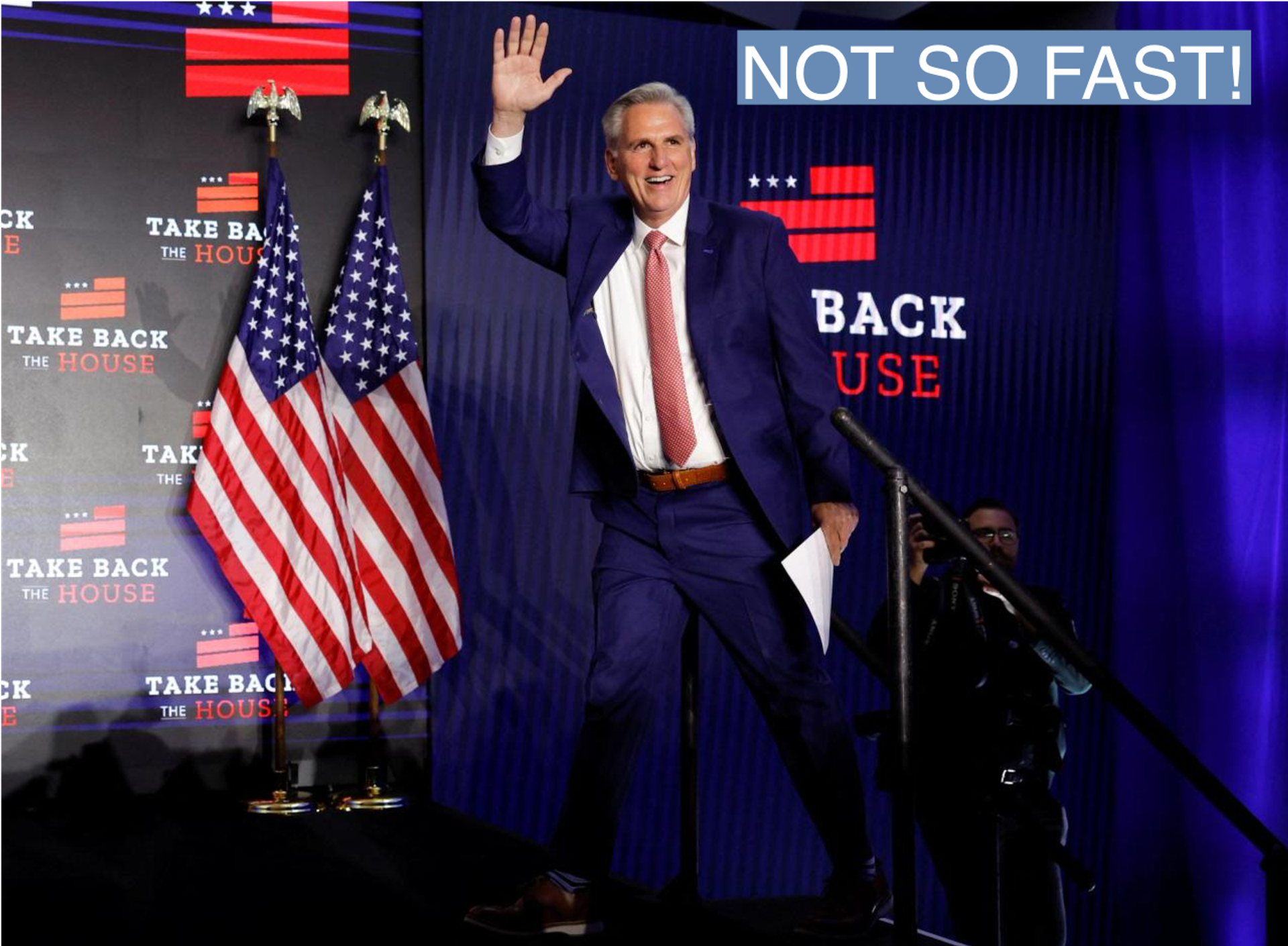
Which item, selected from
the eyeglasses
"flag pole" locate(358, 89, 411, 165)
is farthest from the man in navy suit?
"flag pole" locate(358, 89, 411, 165)

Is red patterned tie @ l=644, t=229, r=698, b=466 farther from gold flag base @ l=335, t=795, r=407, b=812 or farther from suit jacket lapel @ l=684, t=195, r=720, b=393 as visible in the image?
gold flag base @ l=335, t=795, r=407, b=812

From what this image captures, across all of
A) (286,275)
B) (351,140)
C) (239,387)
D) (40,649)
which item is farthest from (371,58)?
(40,649)

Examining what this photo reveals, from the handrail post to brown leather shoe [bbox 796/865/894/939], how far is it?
2.7 inches

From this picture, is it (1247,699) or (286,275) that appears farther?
(1247,699)

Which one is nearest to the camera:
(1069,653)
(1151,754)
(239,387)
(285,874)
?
(1069,653)

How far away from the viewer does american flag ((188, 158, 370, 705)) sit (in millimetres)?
4418

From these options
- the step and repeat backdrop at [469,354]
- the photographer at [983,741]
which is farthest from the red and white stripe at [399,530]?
the photographer at [983,741]

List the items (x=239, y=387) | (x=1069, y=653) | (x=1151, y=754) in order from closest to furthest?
(x=1069, y=653) < (x=239, y=387) < (x=1151, y=754)

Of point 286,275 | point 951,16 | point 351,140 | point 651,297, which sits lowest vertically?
point 651,297

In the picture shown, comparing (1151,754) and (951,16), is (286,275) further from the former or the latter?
(1151,754)

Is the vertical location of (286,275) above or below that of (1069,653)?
above

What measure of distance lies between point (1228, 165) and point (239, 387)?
3.50 m

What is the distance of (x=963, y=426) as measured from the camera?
538cm

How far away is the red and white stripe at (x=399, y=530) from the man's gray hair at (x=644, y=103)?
7.75 feet
